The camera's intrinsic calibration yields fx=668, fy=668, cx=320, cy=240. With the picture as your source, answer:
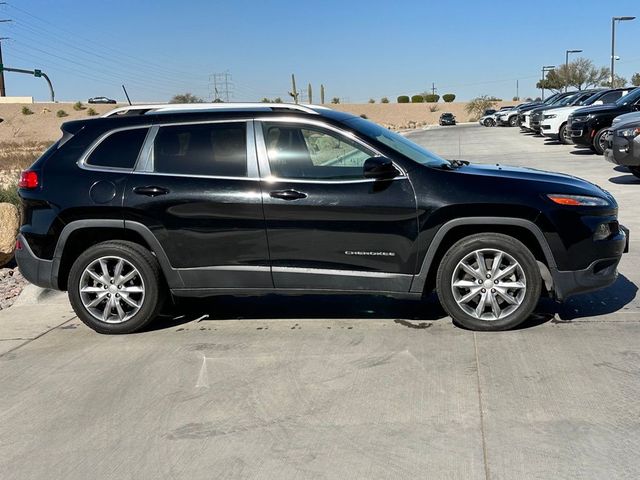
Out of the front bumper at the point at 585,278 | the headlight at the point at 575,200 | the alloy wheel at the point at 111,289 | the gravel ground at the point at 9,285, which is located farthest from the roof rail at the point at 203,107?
the gravel ground at the point at 9,285

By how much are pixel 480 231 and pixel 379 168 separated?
959 millimetres

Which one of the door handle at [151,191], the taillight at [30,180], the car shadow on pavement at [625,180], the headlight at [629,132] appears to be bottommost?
the car shadow on pavement at [625,180]

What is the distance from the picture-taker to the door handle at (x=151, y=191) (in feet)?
17.7

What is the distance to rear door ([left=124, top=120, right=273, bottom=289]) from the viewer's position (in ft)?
17.5

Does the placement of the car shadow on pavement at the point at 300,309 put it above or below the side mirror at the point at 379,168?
below

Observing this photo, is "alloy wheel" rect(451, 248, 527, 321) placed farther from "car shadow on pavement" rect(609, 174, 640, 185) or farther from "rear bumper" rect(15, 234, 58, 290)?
"car shadow on pavement" rect(609, 174, 640, 185)

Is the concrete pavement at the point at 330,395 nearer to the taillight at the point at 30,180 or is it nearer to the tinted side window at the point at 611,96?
the taillight at the point at 30,180

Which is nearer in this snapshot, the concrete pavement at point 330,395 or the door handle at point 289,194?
the concrete pavement at point 330,395

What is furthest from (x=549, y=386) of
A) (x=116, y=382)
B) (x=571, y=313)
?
(x=116, y=382)

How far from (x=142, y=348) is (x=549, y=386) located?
10.1 feet

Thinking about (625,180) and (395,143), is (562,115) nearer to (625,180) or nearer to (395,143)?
(625,180)

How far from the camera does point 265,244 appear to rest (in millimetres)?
5332

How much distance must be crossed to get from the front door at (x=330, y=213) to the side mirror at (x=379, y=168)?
0.05 metres

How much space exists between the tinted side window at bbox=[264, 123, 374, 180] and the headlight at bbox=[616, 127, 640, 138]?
29.6 ft
